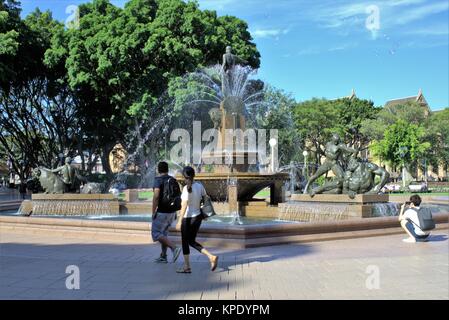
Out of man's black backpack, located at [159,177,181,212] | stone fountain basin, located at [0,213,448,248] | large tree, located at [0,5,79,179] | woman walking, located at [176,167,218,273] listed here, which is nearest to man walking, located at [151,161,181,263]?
man's black backpack, located at [159,177,181,212]

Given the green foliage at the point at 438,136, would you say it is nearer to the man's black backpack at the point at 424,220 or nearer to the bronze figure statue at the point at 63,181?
the bronze figure statue at the point at 63,181

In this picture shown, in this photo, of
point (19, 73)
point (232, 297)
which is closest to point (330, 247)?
point (232, 297)

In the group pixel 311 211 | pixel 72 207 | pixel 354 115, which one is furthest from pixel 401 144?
pixel 72 207

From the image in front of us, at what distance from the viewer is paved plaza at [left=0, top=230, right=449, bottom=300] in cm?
636

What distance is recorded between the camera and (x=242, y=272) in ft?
25.1

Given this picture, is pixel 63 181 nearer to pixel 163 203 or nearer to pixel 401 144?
pixel 163 203

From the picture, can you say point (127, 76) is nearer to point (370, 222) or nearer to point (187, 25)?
point (187, 25)

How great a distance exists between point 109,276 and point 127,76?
1123 inches

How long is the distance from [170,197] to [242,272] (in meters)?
1.67

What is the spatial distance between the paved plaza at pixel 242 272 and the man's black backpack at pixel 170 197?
1.02 meters

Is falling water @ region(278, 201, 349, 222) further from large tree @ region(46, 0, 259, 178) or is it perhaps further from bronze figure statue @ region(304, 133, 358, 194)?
→ large tree @ region(46, 0, 259, 178)

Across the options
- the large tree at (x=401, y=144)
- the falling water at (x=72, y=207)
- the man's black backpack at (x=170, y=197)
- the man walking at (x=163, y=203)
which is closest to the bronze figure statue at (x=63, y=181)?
the falling water at (x=72, y=207)

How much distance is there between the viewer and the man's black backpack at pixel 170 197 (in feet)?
26.0

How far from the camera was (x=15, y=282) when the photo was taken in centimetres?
705
